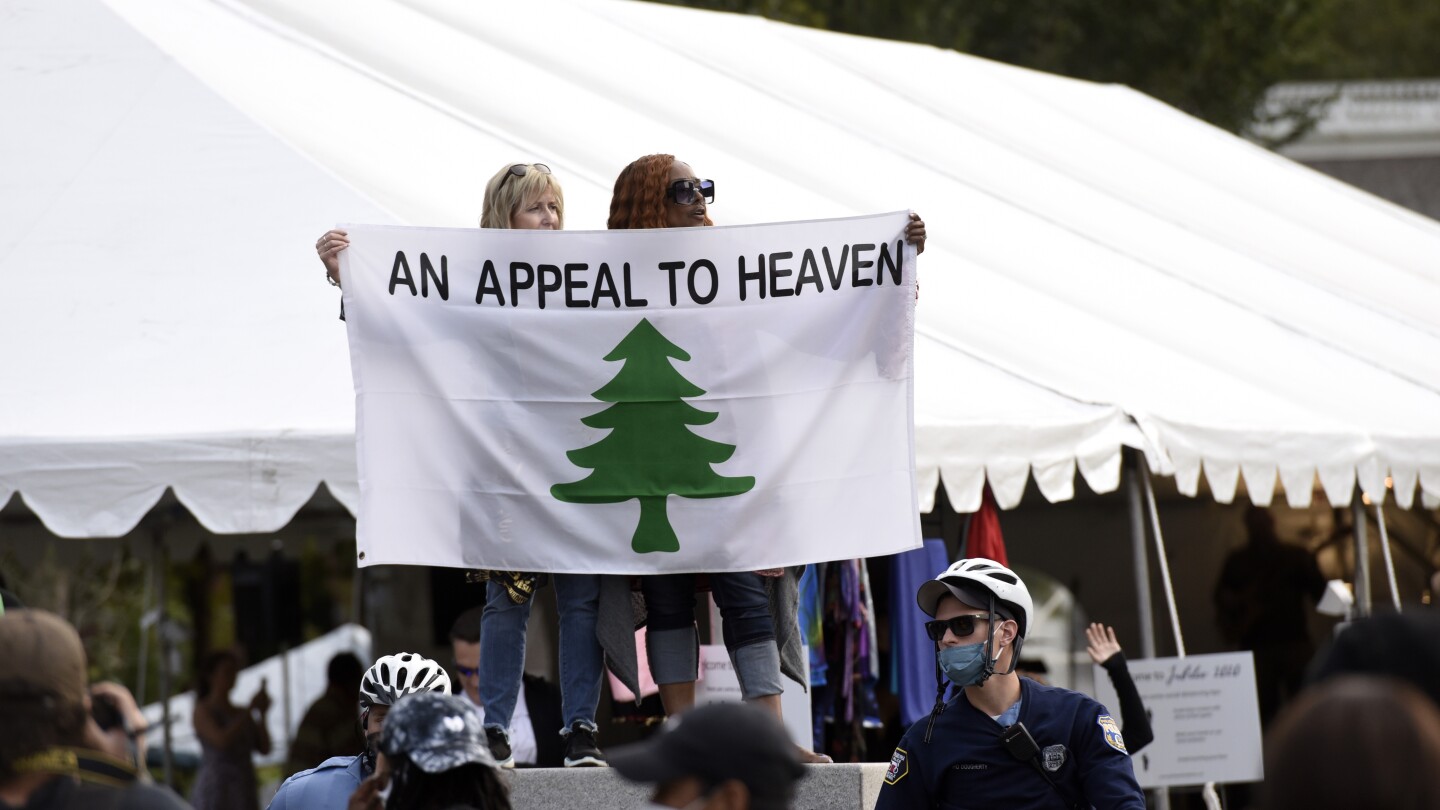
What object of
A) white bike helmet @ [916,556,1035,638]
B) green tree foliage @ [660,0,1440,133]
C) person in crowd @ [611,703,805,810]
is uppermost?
green tree foliage @ [660,0,1440,133]

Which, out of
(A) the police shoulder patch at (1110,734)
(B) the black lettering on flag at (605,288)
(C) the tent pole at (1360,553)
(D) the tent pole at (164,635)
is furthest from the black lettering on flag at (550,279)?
(D) the tent pole at (164,635)

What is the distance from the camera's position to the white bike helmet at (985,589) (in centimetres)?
559

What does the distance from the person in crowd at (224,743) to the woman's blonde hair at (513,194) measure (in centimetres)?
630

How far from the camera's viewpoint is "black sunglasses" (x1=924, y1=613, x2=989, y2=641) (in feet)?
18.1

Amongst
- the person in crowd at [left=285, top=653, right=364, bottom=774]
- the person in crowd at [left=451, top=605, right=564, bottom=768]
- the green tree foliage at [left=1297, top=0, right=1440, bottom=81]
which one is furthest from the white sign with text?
the green tree foliage at [left=1297, top=0, right=1440, bottom=81]

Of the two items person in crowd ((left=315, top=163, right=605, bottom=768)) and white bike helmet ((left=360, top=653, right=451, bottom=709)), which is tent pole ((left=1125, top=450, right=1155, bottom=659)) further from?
white bike helmet ((left=360, top=653, right=451, bottom=709))

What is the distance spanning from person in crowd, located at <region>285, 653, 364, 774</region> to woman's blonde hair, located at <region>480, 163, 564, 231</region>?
5147 mm

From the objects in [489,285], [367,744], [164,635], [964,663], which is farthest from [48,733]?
[164,635]

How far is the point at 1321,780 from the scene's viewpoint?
264 cm

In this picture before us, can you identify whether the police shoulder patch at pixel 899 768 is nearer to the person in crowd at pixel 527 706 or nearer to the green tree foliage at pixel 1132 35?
the person in crowd at pixel 527 706

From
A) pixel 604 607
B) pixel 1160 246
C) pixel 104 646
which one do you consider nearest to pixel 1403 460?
pixel 1160 246

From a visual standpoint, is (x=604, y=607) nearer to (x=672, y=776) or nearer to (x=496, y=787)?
(x=496, y=787)

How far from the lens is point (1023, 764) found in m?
5.39

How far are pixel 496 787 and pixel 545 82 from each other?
7120 millimetres
